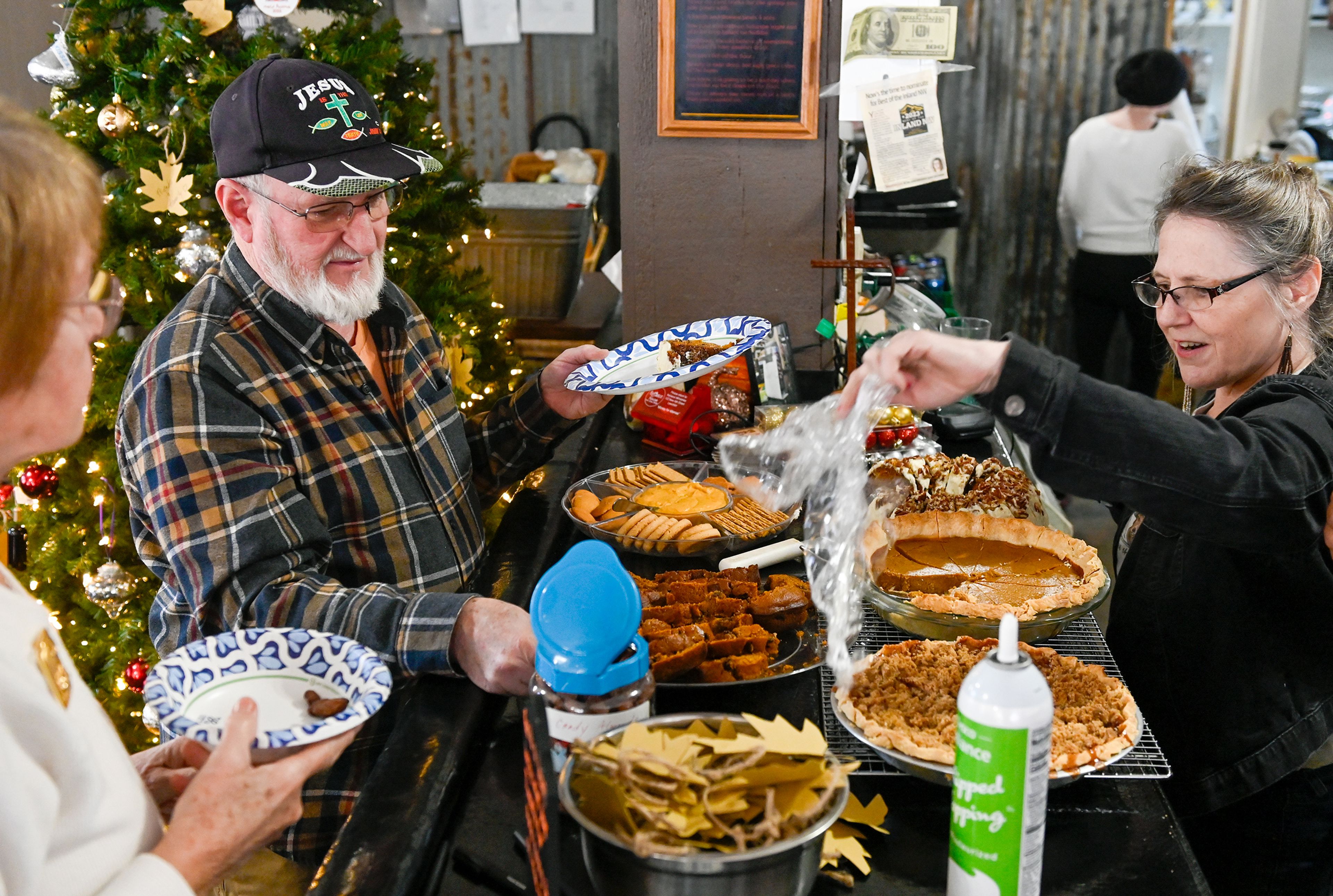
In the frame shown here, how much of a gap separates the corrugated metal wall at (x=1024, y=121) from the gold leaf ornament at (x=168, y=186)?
4613 mm

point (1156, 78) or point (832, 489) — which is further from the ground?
point (1156, 78)

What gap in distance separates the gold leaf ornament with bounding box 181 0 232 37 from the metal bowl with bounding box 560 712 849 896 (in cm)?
241

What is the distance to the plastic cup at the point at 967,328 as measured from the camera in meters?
2.96

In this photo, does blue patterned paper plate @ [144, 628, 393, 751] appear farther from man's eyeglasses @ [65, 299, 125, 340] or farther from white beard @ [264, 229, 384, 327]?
white beard @ [264, 229, 384, 327]

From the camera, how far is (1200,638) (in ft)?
5.39

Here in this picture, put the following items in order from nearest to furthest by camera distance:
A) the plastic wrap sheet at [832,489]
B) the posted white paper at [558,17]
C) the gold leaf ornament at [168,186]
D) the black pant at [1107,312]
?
the plastic wrap sheet at [832,489], the gold leaf ornament at [168,186], the black pant at [1107,312], the posted white paper at [558,17]

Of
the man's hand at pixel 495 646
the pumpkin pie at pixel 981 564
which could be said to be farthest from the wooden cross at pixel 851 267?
the man's hand at pixel 495 646

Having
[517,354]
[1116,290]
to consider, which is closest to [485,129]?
[517,354]

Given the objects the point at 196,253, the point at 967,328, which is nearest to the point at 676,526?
the point at 967,328

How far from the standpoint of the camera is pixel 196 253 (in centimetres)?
270

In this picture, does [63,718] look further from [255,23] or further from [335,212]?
[255,23]

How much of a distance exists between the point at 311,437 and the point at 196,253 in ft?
3.72

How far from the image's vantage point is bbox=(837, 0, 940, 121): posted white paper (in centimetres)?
294

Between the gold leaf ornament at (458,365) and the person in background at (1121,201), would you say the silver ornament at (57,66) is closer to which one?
the gold leaf ornament at (458,365)
